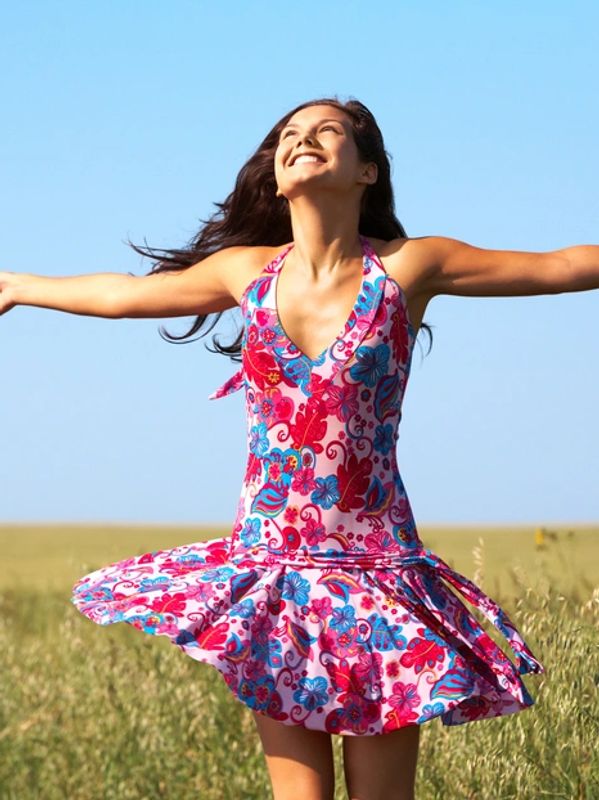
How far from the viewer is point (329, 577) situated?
3654 millimetres

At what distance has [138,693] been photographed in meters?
6.38

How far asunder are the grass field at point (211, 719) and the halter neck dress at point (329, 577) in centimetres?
86

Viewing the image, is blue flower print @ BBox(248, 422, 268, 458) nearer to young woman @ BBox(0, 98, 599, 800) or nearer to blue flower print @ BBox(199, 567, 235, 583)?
young woman @ BBox(0, 98, 599, 800)

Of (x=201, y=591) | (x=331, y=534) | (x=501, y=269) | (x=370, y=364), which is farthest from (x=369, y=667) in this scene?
(x=501, y=269)

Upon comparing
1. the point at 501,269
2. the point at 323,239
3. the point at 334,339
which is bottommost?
the point at 334,339

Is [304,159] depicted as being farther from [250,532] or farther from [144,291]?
[250,532]

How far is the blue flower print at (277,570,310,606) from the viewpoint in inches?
142

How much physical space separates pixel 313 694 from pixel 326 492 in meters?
0.57

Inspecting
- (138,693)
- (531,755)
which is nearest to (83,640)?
(138,693)

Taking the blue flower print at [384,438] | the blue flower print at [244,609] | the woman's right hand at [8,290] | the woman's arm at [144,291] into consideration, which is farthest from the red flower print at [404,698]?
the woman's right hand at [8,290]

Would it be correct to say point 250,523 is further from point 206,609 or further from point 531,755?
point 531,755

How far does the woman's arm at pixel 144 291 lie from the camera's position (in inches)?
162

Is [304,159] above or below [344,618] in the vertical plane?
above

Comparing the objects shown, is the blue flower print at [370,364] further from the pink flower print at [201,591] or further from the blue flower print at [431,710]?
the blue flower print at [431,710]
